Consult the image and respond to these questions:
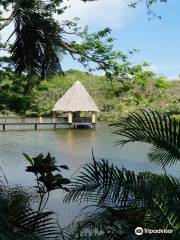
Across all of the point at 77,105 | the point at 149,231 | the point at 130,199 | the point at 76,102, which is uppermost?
the point at 76,102

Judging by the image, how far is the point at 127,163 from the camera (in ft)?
43.6

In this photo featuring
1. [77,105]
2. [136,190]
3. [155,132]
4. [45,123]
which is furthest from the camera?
[77,105]

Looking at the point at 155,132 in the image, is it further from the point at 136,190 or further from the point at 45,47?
the point at 45,47

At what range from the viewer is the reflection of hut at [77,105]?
31578mm

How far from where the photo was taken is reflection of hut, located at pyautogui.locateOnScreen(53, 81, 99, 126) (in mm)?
31578

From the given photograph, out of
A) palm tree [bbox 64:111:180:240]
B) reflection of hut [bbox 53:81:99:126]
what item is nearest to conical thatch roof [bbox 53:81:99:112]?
reflection of hut [bbox 53:81:99:126]

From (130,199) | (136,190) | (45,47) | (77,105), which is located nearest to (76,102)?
(77,105)

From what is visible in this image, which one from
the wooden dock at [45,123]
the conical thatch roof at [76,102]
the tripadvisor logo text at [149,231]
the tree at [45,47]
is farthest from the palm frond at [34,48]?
the conical thatch roof at [76,102]

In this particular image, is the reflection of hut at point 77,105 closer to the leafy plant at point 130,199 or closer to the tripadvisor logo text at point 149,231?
the leafy plant at point 130,199

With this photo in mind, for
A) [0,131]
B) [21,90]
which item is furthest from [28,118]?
[21,90]

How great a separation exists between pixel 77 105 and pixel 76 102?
293 mm

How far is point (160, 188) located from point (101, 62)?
3.38 meters

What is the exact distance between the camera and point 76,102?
3164cm

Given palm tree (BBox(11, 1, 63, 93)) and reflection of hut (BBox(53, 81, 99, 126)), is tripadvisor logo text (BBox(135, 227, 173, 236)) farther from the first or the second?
reflection of hut (BBox(53, 81, 99, 126))
